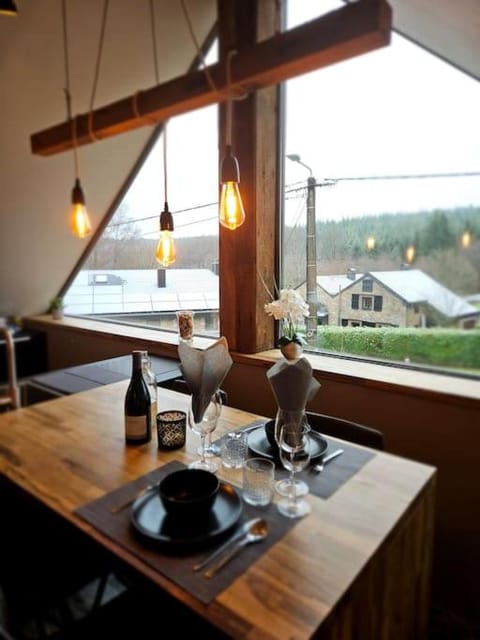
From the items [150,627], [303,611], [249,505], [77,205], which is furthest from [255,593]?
[77,205]

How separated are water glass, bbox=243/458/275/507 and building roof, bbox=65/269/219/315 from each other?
1728mm

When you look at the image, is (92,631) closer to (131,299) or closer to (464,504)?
(464,504)

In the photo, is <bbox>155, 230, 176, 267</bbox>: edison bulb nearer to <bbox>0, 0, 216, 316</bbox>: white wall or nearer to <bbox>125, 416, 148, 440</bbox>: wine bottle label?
<bbox>125, 416, 148, 440</bbox>: wine bottle label

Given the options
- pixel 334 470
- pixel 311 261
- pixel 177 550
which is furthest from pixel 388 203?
pixel 177 550

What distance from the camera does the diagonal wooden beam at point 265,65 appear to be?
0.92 metres

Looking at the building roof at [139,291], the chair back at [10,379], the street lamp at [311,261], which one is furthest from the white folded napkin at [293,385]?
the chair back at [10,379]

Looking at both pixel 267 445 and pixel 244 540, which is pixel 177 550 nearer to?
pixel 244 540

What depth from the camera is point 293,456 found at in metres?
1.10

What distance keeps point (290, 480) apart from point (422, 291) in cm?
114

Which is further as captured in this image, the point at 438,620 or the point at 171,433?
→ the point at 438,620

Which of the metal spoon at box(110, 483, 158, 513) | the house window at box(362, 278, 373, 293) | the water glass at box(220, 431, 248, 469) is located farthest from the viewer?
the house window at box(362, 278, 373, 293)

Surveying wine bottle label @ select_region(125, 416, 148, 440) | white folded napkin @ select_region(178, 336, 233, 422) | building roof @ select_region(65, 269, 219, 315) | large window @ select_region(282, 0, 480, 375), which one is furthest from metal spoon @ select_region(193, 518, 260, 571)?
building roof @ select_region(65, 269, 219, 315)

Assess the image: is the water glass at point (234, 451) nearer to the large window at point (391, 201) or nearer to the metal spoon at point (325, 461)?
the metal spoon at point (325, 461)

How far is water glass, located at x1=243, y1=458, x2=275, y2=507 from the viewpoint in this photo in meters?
1.06
